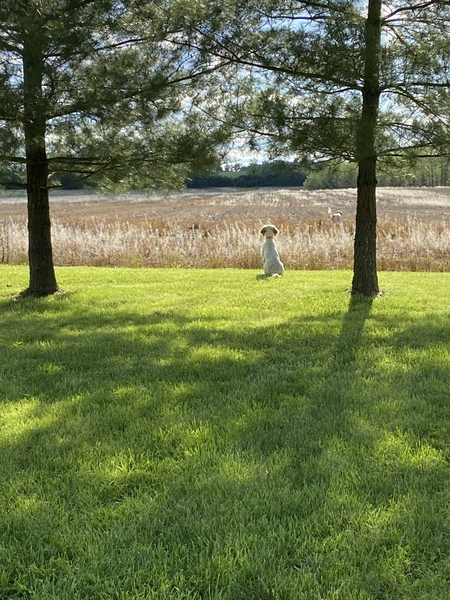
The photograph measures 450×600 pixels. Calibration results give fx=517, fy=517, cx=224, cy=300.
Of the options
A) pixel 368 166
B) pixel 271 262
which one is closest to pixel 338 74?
pixel 368 166

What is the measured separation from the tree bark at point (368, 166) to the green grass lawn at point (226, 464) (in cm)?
184

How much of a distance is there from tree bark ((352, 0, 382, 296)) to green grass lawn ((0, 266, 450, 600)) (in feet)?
6.05

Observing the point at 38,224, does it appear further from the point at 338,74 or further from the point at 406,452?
the point at 406,452

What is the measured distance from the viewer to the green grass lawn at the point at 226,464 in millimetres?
1787

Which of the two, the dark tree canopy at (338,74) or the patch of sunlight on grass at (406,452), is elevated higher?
the dark tree canopy at (338,74)

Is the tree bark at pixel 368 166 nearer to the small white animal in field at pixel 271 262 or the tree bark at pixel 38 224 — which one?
the small white animal in field at pixel 271 262

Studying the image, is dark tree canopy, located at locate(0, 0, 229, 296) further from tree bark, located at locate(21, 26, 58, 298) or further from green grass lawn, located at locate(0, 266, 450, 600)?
green grass lawn, located at locate(0, 266, 450, 600)

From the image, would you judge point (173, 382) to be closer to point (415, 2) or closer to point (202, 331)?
point (202, 331)

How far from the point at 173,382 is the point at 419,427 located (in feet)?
5.49

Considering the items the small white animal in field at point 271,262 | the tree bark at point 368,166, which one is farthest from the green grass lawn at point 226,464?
the small white animal in field at point 271,262

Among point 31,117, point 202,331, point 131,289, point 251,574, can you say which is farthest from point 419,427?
point 131,289

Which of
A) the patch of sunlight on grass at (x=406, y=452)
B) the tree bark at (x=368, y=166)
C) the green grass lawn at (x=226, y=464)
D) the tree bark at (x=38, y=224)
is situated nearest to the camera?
the green grass lawn at (x=226, y=464)

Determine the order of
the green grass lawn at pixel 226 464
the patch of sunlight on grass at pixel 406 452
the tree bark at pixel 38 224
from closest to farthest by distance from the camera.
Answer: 1. the green grass lawn at pixel 226 464
2. the patch of sunlight on grass at pixel 406 452
3. the tree bark at pixel 38 224

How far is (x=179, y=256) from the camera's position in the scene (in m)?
11.9
